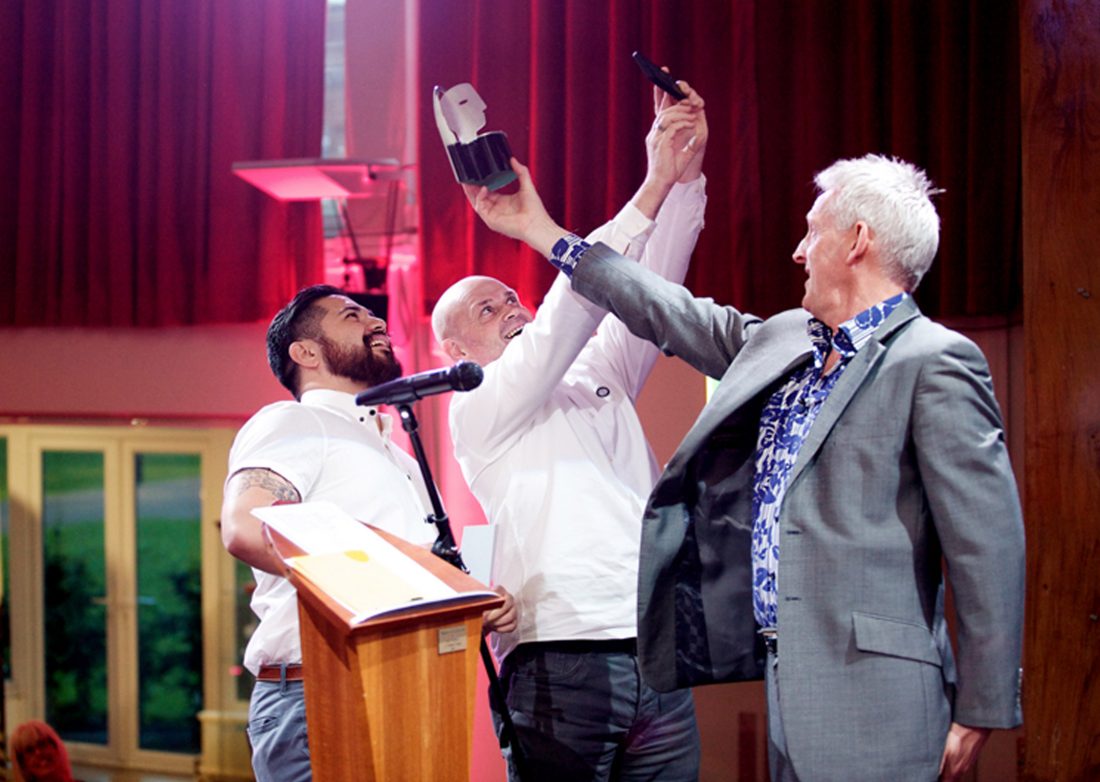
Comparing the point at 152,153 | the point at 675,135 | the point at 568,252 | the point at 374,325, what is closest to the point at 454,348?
the point at 374,325

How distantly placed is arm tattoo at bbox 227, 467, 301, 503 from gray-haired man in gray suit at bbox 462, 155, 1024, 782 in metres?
0.70

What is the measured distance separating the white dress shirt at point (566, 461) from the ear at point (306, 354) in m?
0.33

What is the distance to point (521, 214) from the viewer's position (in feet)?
6.83

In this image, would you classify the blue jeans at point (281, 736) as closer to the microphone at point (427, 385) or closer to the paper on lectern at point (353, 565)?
the paper on lectern at point (353, 565)

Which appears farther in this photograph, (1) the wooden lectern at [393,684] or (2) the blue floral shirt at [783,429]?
(2) the blue floral shirt at [783,429]

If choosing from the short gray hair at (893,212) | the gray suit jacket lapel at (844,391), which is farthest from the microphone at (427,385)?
the short gray hair at (893,212)

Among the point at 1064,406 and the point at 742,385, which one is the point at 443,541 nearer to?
the point at 742,385

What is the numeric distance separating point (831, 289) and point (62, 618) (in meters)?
5.30

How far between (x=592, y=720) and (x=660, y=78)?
1.28 meters

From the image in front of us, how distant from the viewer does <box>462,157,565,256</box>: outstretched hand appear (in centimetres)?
206

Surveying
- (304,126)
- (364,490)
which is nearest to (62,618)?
(304,126)

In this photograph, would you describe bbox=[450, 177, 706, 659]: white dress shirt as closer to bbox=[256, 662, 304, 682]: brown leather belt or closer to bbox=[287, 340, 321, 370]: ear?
bbox=[287, 340, 321, 370]: ear

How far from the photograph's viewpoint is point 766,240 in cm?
341

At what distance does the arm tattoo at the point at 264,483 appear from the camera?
1.98 m
